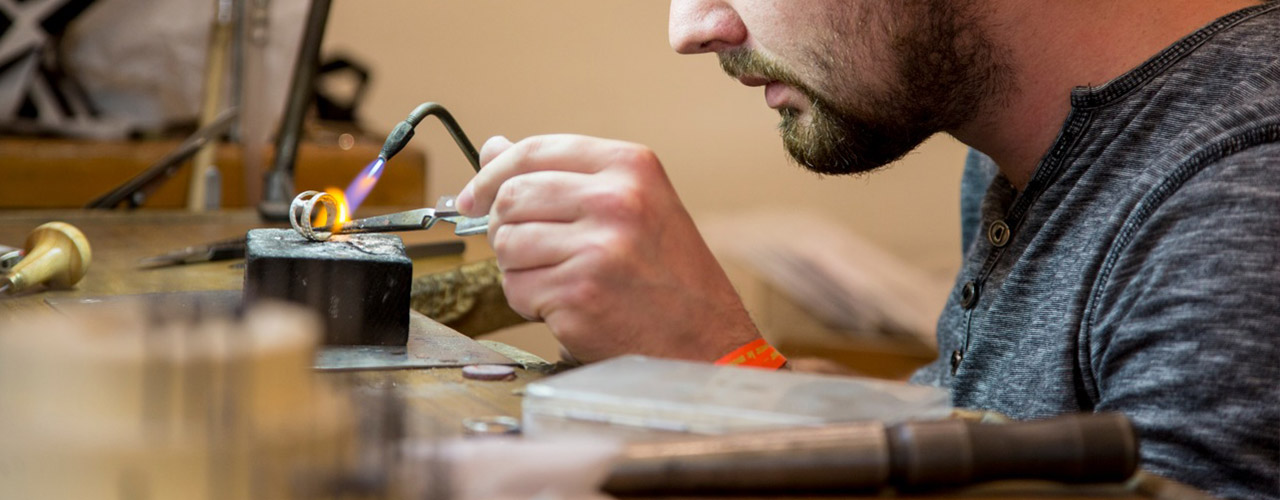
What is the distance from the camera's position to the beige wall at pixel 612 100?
2.96 meters

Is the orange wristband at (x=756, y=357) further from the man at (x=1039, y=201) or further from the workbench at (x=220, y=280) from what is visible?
the workbench at (x=220, y=280)

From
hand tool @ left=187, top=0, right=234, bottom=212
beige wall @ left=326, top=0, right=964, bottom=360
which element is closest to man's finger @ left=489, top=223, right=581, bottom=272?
hand tool @ left=187, top=0, right=234, bottom=212

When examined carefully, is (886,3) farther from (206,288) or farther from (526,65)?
(526,65)

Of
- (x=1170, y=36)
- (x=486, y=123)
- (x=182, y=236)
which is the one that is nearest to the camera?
(x=1170, y=36)

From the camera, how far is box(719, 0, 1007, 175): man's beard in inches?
46.3

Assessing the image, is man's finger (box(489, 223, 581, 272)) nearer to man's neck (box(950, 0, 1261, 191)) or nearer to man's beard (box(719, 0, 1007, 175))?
man's beard (box(719, 0, 1007, 175))

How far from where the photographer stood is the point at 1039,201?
1.10 metres

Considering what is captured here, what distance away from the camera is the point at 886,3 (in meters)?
1.16

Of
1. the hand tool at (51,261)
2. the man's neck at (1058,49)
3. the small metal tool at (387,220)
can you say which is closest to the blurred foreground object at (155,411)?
the small metal tool at (387,220)

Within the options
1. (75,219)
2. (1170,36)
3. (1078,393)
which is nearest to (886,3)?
(1170,36)

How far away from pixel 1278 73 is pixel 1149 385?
32 centimetres

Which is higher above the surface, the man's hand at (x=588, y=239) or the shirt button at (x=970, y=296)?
the man's hand at (x=588, y=239)

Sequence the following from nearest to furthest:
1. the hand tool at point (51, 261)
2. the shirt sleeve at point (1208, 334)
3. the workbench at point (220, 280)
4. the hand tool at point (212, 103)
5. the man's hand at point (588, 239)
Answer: the workbench at point (220, 280) < the shirt sleeve at point (1208, 334) < the man's hand at point (588, 239) < the hand tool at point (51, 261) < the hand tool at point (212, 103)

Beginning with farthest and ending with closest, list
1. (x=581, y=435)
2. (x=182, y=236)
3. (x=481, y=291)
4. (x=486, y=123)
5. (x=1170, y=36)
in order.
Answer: (x=486, y=123) < (x=182, y=236) < (x=481, y=291) < (x=1170, y=36) < (x=581, y=435)
